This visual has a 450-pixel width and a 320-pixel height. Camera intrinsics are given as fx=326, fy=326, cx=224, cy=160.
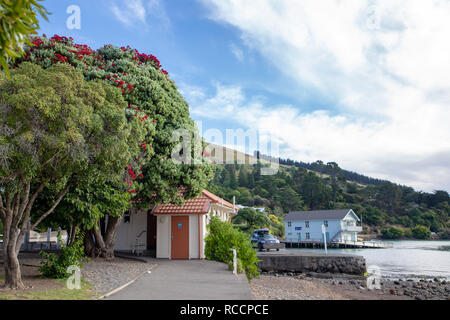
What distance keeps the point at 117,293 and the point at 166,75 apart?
11.6 m

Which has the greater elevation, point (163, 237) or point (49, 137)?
point (49, 137)

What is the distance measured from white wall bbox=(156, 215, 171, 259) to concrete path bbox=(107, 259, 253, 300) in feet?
17.6

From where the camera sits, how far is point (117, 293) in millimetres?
8031

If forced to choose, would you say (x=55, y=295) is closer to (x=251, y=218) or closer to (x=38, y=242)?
(x=38, y=242)

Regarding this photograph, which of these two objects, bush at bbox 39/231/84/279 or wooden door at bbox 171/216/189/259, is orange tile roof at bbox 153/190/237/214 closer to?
wooden door at bbox 171/216/189/259

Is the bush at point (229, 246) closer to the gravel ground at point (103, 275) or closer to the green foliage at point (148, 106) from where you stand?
the green foliage at point (148, 106)

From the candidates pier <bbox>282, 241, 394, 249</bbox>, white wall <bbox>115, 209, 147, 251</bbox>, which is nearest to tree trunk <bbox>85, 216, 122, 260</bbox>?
white wall <bbox>115, 209, 147, 251</bbox>

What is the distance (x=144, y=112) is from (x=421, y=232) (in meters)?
88.9

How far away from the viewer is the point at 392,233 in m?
81.5

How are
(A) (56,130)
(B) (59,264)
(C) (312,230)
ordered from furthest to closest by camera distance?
(C) (312,230) < (B) (59,264) < (A) (56,130)

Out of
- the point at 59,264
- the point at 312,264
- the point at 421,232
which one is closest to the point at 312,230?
the point at 312,264

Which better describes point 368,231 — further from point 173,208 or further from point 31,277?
point 31,277
